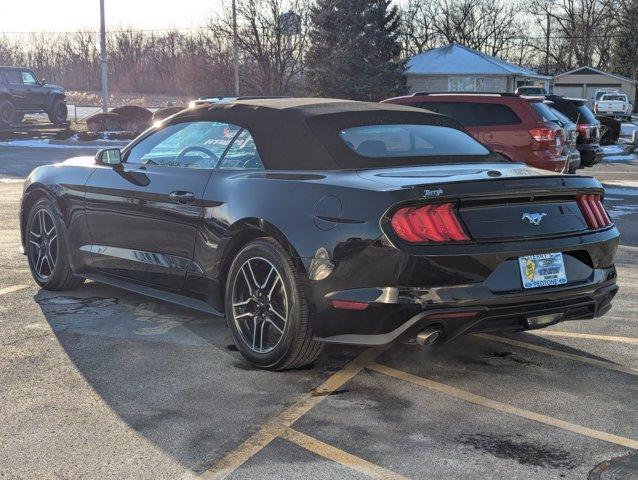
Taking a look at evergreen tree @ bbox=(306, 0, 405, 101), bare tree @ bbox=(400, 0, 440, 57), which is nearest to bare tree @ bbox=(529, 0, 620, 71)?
bare tree @ bbox=(400, 0, 440, 57)

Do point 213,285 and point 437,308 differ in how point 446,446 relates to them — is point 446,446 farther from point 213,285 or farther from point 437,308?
point 213,285

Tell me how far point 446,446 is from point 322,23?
4160 centimetres

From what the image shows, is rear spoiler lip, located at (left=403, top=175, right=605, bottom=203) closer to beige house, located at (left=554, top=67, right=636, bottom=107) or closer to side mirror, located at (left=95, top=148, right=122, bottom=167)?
side mirror, located at (left=95, top=148, right=122, bottom=167)

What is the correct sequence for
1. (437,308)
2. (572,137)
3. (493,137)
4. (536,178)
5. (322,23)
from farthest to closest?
(322,23) < (572,137) < (493,137) < (536,178) < (437,308)

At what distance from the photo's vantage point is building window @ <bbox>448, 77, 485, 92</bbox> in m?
49.7

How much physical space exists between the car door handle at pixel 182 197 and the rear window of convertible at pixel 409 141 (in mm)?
975

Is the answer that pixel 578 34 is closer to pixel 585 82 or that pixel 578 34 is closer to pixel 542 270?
pixel 585 82

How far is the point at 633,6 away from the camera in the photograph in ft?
245

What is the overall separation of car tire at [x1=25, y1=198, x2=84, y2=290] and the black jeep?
25.1m

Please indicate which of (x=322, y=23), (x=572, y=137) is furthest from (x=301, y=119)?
(x=322, y=23)

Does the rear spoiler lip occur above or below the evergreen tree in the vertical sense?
below

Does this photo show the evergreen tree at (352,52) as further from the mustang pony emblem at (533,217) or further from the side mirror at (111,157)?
the mustang pony emblem at (533,217)

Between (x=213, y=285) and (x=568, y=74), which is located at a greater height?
(x=568, y=74)

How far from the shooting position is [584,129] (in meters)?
17.5
